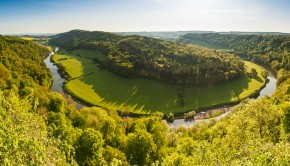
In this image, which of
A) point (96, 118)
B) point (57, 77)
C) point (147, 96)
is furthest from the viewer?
point (57, 77)

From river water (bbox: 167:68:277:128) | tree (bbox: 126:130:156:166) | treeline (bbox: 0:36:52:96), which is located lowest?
river water (bbox: 167:68:277:128)

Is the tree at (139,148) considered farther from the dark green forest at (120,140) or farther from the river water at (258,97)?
the river water at (258,97)

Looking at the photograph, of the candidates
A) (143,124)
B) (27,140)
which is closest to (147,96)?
(143,124)

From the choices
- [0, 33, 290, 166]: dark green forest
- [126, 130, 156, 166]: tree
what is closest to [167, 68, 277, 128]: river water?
[0, 33, 290, 166]: dark green forest

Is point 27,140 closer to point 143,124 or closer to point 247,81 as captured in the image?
point 143,124

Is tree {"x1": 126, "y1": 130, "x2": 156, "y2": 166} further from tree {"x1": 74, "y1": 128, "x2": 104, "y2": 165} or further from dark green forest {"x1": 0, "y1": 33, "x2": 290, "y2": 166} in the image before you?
tree {"x1": 74, "y1": 128, "x2": 104, "y2": 165}

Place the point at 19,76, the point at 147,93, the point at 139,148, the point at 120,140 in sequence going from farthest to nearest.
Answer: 1. the point at 147,93
2. the point at 19,76
3. the point at 120,140
4. the point at 139,148

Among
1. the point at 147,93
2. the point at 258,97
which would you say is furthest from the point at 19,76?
the point at 258,97

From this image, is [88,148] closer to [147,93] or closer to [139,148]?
[139,148]
